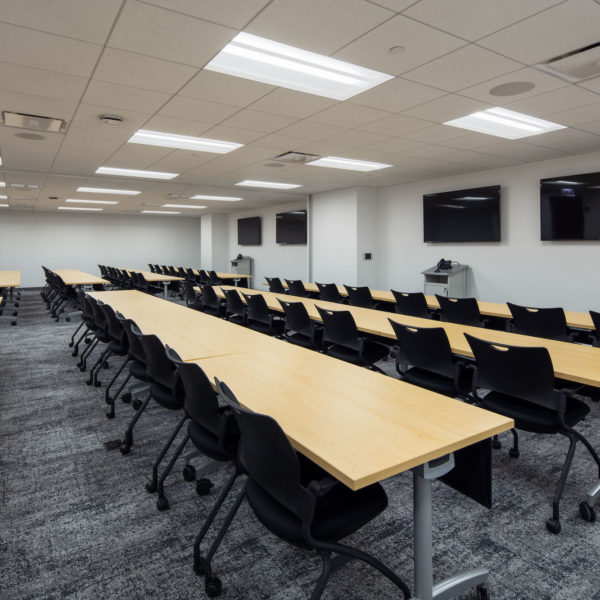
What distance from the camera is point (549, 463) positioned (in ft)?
8.36

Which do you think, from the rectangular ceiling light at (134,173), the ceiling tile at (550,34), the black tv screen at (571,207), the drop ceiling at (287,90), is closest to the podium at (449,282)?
the black tv screen at (571,207)

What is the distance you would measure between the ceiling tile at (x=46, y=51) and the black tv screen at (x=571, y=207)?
588cm

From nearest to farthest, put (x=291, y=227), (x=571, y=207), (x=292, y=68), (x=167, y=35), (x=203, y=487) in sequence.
A: 1. (x=203, y=487)
2. (x=167, y=35)
3. (x=292, y=68)
4. (x=571, y=207)
5. (x=291, y=227)

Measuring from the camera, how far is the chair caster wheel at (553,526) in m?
1.91

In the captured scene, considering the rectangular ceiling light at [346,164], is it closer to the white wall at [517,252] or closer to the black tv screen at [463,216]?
the black tv screen at [463,216]

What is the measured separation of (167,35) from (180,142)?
9.08 ft

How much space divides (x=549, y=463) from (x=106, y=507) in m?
2.54

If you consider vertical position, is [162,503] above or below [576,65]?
below

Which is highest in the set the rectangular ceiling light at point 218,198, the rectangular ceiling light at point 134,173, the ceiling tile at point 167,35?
the rectangular ceiling light at point 218,198

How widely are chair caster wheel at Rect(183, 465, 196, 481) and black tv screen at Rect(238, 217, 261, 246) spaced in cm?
1072

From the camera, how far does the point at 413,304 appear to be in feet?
14.9

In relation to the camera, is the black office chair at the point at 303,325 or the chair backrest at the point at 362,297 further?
the chair backrest at the point at 362,297

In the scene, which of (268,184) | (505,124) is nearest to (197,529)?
(505,124)

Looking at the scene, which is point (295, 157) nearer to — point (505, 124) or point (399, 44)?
point (505, 124)
